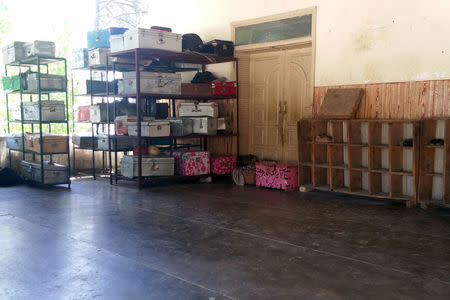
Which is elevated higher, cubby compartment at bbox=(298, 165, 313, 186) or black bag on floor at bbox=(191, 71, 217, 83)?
black bag on floor at bbox=(191, 71, 217, 83)

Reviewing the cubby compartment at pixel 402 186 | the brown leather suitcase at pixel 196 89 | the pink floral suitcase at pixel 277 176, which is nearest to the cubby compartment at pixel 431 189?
the cubby compartment at pixel 402 186

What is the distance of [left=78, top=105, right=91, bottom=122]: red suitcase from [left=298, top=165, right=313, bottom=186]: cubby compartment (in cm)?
425

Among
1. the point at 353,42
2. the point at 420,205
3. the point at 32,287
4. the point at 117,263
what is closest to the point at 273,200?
the point at 420,205

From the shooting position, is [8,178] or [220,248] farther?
[8,178]

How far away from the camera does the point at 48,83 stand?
7430 millimetres

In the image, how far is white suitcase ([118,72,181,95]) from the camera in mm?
7328

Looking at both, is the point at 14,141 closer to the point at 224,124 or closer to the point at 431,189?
the point at 224,124

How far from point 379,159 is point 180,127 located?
3.23 m

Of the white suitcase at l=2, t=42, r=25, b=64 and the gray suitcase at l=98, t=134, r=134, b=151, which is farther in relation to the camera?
the gray suitcase at l=98, t=134, r=134, b=151

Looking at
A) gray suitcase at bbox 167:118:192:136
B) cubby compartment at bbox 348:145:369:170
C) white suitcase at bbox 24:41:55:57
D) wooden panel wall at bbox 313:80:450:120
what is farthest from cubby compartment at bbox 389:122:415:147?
white suitcase at bbox 24:41:55:57

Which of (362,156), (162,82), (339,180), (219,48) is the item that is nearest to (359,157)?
(362,156)

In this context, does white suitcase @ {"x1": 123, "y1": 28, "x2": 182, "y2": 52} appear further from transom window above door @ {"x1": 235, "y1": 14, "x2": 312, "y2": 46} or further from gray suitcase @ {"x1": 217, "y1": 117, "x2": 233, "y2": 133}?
gray suitcase @ {"x1": 217, "y1": 117, "x2": 233, "y2": 133}

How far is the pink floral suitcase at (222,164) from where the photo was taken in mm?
8204

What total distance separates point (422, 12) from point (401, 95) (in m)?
1.11
